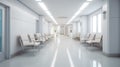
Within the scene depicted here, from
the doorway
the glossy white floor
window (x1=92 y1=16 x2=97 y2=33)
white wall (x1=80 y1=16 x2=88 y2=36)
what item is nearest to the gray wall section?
the glossy white floor

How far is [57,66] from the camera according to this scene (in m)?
4.43

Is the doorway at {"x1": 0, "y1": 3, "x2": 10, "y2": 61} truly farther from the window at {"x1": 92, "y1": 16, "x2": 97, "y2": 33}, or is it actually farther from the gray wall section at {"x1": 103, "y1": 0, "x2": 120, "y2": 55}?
the window at {"x1": 92, "y1": 16, "x2": 97, "y2": 33}

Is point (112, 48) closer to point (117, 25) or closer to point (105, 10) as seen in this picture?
point (117, 25)

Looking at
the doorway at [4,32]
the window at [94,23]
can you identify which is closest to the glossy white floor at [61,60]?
the doorway at [4,32]

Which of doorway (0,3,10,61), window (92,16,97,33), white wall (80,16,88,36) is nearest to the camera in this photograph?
doorway (0,3,10,61)

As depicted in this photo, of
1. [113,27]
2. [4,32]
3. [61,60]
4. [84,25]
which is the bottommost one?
[61,60]

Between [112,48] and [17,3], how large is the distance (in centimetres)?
486

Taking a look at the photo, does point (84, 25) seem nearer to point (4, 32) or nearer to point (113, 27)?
point (113, 27)

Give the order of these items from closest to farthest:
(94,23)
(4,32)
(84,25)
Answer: (4,32), (94,23), (84,25)

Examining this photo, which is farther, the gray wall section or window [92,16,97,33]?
window [92,16,97,33]

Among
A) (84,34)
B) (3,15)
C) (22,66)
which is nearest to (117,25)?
(22,66)

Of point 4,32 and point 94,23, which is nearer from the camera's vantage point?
point 4,32

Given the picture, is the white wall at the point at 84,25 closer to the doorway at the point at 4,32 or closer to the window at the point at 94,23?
the window at the point at 94,23

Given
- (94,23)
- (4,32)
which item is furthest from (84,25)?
(4,32)
